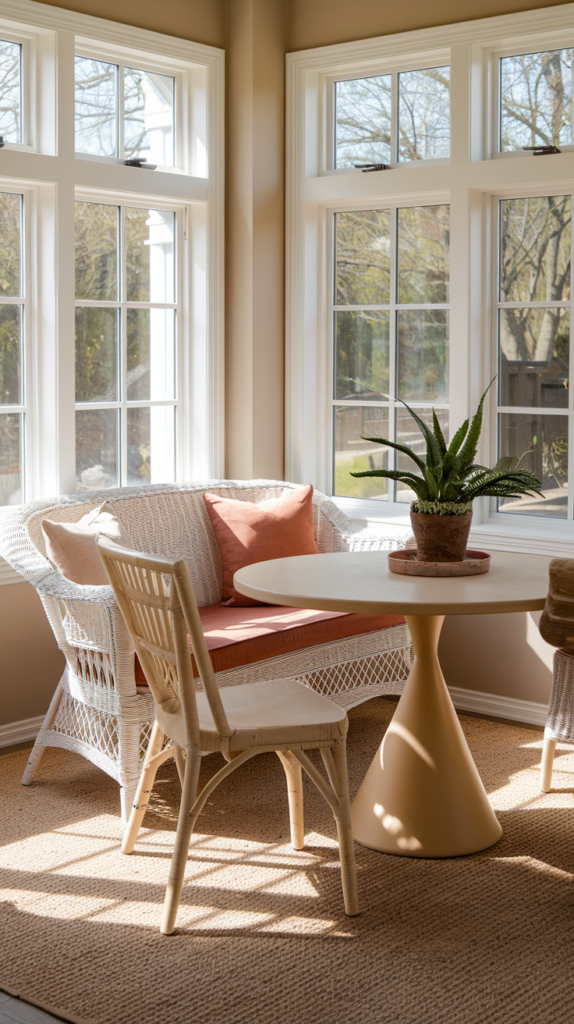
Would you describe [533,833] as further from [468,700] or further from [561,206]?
[561,206]

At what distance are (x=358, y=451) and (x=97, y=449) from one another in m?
1.16

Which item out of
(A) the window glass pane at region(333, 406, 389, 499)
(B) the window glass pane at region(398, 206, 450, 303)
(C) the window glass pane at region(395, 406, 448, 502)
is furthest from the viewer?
(A) the window glass pane at region(333, 406, 389, 499)

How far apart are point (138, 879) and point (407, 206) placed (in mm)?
2928

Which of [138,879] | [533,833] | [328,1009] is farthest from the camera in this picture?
[533,833]

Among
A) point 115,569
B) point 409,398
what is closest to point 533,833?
point 115,569

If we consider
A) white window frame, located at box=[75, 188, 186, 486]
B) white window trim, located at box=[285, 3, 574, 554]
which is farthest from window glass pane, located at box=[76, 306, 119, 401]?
white window trim, located at box=[285, 3, 574, 554]

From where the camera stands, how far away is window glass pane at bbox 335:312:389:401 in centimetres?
452

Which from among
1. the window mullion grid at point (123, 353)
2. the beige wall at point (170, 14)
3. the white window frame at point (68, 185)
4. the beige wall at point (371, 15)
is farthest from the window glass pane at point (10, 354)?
the beige wall at point (371, 15)

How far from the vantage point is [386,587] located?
2.68 metres

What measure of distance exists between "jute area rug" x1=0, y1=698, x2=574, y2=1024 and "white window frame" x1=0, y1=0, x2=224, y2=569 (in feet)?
4.69

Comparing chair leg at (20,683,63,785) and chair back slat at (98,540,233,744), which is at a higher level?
chair back slat at (98,540,233,744)

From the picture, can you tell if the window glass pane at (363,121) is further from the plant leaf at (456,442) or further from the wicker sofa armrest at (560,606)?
the wicker sofa armrest at (560,606)

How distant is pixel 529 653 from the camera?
4051mm

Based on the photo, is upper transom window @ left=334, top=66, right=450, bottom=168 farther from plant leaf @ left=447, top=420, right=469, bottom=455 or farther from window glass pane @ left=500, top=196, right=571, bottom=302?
plant leaf @ left=447, top=420, right=469, bottom=455
